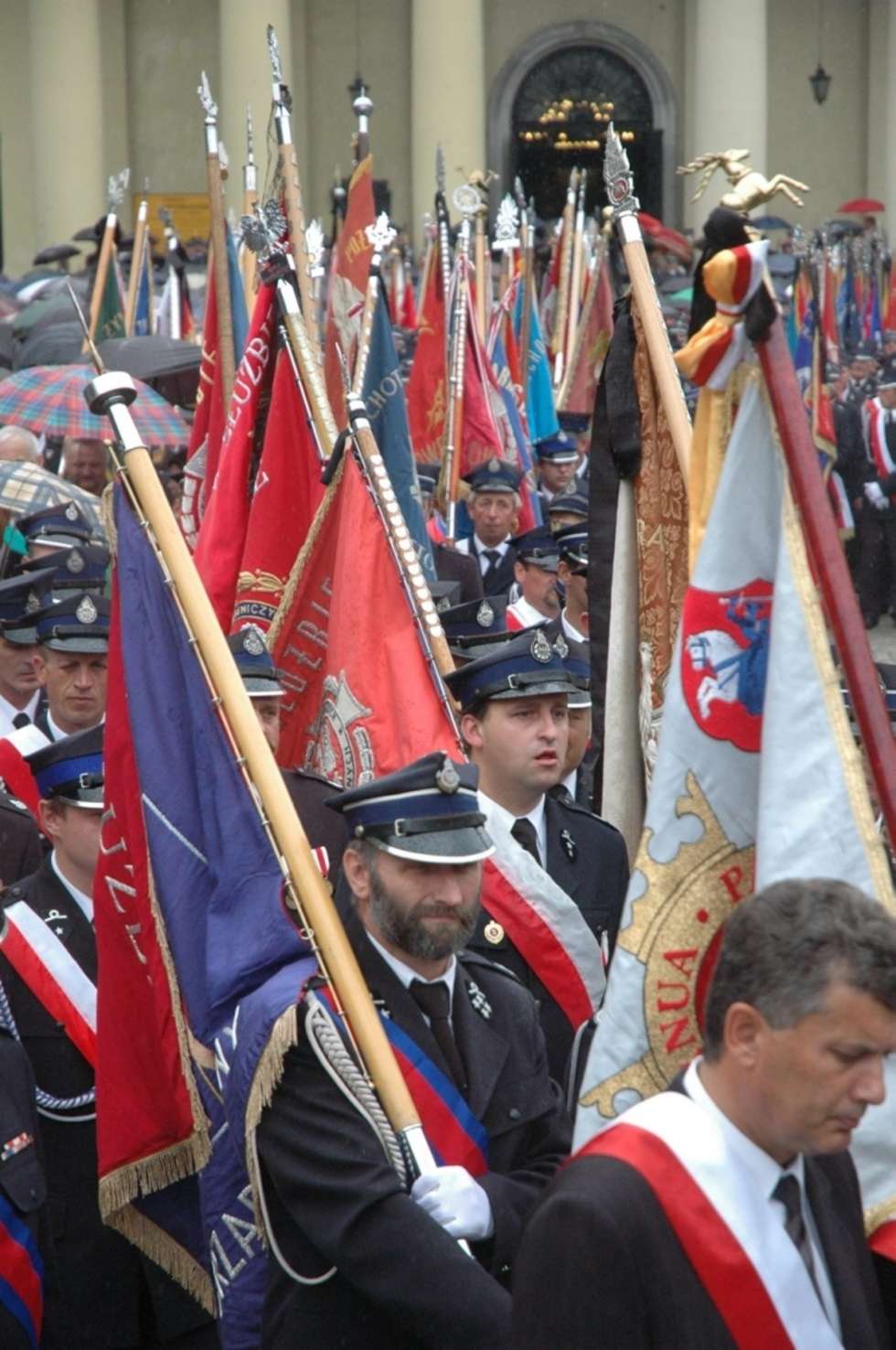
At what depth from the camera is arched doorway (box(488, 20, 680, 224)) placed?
3112 cm

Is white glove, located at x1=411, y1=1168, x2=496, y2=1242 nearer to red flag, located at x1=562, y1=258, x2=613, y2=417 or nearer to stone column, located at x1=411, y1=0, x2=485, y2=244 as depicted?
red flag, located at x1=562, y1=258, x2=613, y2=417

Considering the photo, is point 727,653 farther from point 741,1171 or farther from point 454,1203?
point 454,1203

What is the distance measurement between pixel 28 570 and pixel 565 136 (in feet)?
82.1

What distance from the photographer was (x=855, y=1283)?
2545 mm

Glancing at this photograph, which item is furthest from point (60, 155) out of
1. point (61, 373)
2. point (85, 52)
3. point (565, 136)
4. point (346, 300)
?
point (346, 300)

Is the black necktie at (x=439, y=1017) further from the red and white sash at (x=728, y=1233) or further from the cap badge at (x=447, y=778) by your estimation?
the red and white sash at (x=728, y=1233)

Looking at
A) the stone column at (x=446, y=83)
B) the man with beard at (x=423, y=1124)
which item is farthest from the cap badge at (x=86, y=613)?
the stone column at (x=446, y=83)

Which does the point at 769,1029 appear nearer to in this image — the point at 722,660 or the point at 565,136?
the point at 722,660

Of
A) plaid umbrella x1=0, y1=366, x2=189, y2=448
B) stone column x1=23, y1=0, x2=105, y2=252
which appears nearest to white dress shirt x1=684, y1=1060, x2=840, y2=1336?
plaid umbrella x1=0, y1=366, x2=189, y2=448

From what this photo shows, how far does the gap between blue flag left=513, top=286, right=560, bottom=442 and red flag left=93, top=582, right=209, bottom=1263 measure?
9833 millimetres

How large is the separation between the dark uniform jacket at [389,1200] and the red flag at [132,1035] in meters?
0.55

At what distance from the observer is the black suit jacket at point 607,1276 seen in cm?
239

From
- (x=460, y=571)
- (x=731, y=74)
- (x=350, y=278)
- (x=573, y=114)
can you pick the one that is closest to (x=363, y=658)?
(x=350, y=278)

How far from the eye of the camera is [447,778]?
3645mm
